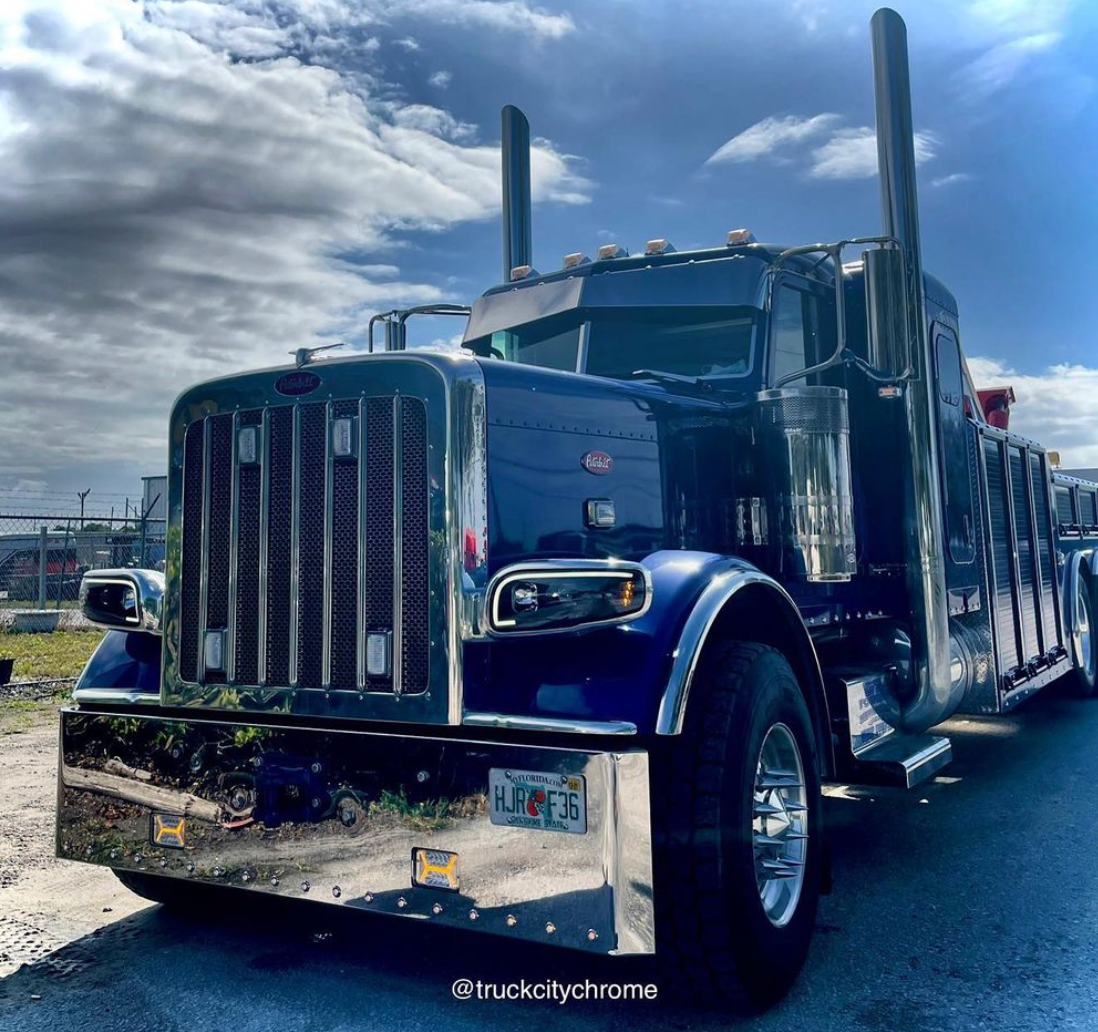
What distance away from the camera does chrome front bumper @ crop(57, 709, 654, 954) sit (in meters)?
2.92

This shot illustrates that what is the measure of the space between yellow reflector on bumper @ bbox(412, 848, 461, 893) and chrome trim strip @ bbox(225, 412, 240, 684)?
0.93 metres

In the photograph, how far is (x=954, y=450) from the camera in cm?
549

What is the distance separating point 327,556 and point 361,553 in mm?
131

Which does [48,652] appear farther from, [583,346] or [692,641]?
[692,641]

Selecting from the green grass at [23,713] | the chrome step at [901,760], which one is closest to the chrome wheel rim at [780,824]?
the chrome step at [901,760]

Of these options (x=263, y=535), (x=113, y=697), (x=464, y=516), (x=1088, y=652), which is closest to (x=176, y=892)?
(x=113, y=697)

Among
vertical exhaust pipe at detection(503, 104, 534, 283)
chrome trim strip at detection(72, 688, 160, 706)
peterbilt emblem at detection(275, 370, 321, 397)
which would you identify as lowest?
chrome trim strip at detection(72, 688, 160, 706)

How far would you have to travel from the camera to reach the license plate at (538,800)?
2.94 m

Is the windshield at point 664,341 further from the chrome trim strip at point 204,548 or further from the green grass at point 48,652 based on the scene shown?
the green grass at point 48,652

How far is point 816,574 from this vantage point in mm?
4520

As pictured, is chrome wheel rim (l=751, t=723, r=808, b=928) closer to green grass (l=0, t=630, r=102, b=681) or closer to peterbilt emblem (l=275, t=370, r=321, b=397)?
peterbilt emblem (l=275, t=370, r=321, b=397)

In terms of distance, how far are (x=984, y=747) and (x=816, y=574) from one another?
12.0ft

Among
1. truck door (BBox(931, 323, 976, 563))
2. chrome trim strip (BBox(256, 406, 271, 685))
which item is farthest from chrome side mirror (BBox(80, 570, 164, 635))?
truck door (BBox(931, 323, 976, 563))

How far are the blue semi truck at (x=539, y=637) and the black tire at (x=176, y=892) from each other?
17 mm
